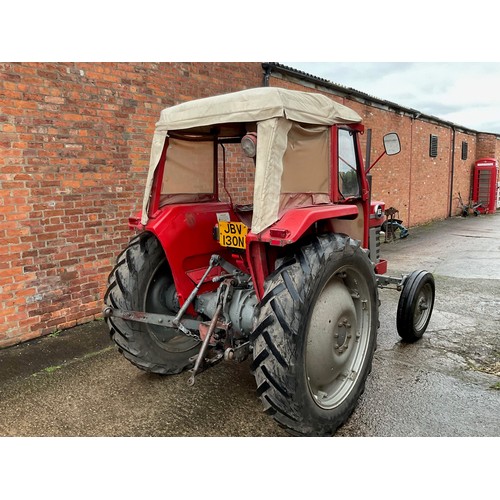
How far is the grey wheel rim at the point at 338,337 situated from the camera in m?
2.79

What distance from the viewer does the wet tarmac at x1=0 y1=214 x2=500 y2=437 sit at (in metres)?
2.96

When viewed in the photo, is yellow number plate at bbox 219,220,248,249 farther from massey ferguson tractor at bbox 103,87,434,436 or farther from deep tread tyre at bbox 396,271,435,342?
deep tread tyre at bbox 396,271,435,342

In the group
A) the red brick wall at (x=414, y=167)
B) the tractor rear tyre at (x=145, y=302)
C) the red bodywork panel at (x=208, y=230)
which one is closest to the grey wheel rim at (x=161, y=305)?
the tractor rear tyre at (x=145, y=302)

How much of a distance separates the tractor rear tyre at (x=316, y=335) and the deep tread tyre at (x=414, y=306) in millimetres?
1149

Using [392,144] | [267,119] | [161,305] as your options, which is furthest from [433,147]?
[267,119]

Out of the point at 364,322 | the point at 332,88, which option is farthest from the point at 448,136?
the point at 364,322

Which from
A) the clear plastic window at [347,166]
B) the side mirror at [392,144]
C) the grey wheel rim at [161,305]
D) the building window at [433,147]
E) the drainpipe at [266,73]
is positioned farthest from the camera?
the building window at [433,147]

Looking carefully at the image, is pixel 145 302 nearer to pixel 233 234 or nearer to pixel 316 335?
pixel 233 234

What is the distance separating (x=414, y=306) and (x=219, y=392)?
7.00 ft

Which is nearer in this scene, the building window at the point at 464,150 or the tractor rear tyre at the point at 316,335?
the tractor rear tyre at the point at 316,335

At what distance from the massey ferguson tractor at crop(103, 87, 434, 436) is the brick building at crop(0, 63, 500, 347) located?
1.53m

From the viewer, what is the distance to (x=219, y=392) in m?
3.44

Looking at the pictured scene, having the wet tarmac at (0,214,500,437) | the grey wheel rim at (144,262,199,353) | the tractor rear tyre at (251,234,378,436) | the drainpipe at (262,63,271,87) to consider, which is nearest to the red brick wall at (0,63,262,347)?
the wet tarmac at (0,214,500,437)

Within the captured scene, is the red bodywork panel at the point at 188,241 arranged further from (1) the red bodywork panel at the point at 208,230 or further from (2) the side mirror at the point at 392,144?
(2) the side mirror at the point at 392,144
